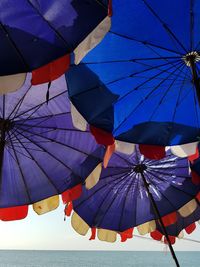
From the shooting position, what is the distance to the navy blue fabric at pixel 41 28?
215cm

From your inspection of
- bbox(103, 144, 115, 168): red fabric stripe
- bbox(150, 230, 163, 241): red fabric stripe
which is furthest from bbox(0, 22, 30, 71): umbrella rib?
bbox(150, 230, 163, 241): red fabric stripe

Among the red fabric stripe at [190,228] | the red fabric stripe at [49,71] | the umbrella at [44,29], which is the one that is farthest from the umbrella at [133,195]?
the umbrella at [44,29]

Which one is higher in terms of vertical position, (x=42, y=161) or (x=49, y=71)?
(x=42, y=161)

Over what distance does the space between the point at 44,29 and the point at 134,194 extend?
432 centimetres

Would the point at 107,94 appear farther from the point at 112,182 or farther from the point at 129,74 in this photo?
the point at 112,182

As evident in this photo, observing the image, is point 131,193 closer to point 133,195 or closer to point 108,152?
point 133,195

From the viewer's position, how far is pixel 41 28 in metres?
2.27

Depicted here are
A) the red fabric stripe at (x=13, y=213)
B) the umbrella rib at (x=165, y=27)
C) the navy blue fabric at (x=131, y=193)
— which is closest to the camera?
the umbrella rib at (x=165, y=27)

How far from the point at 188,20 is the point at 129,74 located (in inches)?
34.9

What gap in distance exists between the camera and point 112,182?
5.67 metres

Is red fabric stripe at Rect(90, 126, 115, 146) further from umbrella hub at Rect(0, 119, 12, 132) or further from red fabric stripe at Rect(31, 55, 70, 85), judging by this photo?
red fabric stripe at Rect(31, 55, 70, 85)

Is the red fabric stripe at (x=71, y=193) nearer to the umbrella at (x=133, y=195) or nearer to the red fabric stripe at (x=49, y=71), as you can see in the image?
the umbrella at (x=133, y=195)

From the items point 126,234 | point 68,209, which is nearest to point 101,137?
point 68,209

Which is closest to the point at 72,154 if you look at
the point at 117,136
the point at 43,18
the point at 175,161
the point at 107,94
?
the point at 117,136
